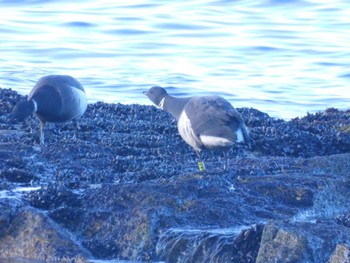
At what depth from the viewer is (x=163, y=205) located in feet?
24.9

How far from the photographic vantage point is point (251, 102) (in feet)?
62.6

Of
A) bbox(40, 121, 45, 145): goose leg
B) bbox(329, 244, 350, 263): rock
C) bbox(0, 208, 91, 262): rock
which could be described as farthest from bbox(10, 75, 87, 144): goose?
Answer: bbox(329, 244, 350, 263): rock

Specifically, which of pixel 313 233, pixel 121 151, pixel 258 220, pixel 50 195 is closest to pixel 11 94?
pixel 121 151

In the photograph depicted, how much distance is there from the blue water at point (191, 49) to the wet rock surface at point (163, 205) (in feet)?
29.1

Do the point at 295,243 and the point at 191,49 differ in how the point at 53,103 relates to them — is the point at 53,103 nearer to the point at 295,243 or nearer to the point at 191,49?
the point at 295,243

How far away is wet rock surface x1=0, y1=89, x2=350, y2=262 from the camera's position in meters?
6.90

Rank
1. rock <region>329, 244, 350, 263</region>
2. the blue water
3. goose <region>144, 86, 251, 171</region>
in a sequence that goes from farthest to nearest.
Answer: the blue water, goose <region>144, 86, 251, 171</region>, rock <region>329, 244, 350, 263</region>

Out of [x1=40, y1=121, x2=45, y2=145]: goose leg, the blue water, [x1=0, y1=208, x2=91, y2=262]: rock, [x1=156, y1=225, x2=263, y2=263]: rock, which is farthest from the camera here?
the blue water

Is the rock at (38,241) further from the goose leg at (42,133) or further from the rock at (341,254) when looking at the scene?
the goose leg at (42,133)

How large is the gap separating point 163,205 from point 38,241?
1082 millimetres

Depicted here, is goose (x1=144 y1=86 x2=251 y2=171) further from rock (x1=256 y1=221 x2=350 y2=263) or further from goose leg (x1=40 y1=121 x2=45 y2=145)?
rock (x1=256 y1=221 x2=350 y2=263)

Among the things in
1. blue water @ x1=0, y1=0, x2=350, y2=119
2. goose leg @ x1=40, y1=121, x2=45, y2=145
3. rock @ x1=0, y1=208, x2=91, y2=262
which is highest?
rock @ x1=0, y1=208, x2=91, y2=262

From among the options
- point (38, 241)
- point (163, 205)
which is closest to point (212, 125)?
point (163, 205)

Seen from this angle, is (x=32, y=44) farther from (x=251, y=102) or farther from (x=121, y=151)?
(x=121, y=151)
